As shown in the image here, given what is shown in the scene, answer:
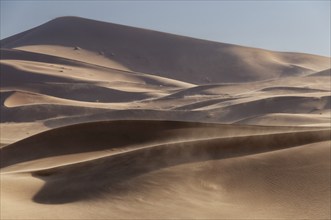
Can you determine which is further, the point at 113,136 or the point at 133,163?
the point at 113,136

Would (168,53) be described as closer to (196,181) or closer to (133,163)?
(133,163)

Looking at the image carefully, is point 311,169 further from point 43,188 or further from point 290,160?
point 43,188

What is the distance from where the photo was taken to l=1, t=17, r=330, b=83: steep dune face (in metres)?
59.4

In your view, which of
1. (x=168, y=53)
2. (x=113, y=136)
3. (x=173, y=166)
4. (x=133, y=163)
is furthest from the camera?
(x=168, y=53)

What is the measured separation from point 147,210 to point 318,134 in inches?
159

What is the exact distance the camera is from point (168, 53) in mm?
65188

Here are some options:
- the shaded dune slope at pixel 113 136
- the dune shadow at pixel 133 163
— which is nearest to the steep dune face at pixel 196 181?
the dune shadow at pixel 133 163

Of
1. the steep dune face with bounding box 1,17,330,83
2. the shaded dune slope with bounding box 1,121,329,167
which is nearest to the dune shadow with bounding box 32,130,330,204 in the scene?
the shaded dune slope with bounding box 1,121,329,167

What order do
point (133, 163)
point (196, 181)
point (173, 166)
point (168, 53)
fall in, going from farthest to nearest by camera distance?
point (168, 53)
point (133, 163)
point (173, 166)
point (196, 181)

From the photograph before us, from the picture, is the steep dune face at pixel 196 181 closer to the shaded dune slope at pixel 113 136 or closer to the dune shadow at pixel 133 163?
the dune shadow at pixel 133 163

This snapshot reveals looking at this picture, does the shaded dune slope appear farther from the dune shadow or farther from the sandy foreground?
the dune shadow

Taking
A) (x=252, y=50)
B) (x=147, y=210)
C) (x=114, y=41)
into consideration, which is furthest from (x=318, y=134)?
(x=252, y=50)

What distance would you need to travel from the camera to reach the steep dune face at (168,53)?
59.4 metres

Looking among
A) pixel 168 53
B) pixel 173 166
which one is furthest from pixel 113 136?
pixel 168 53
